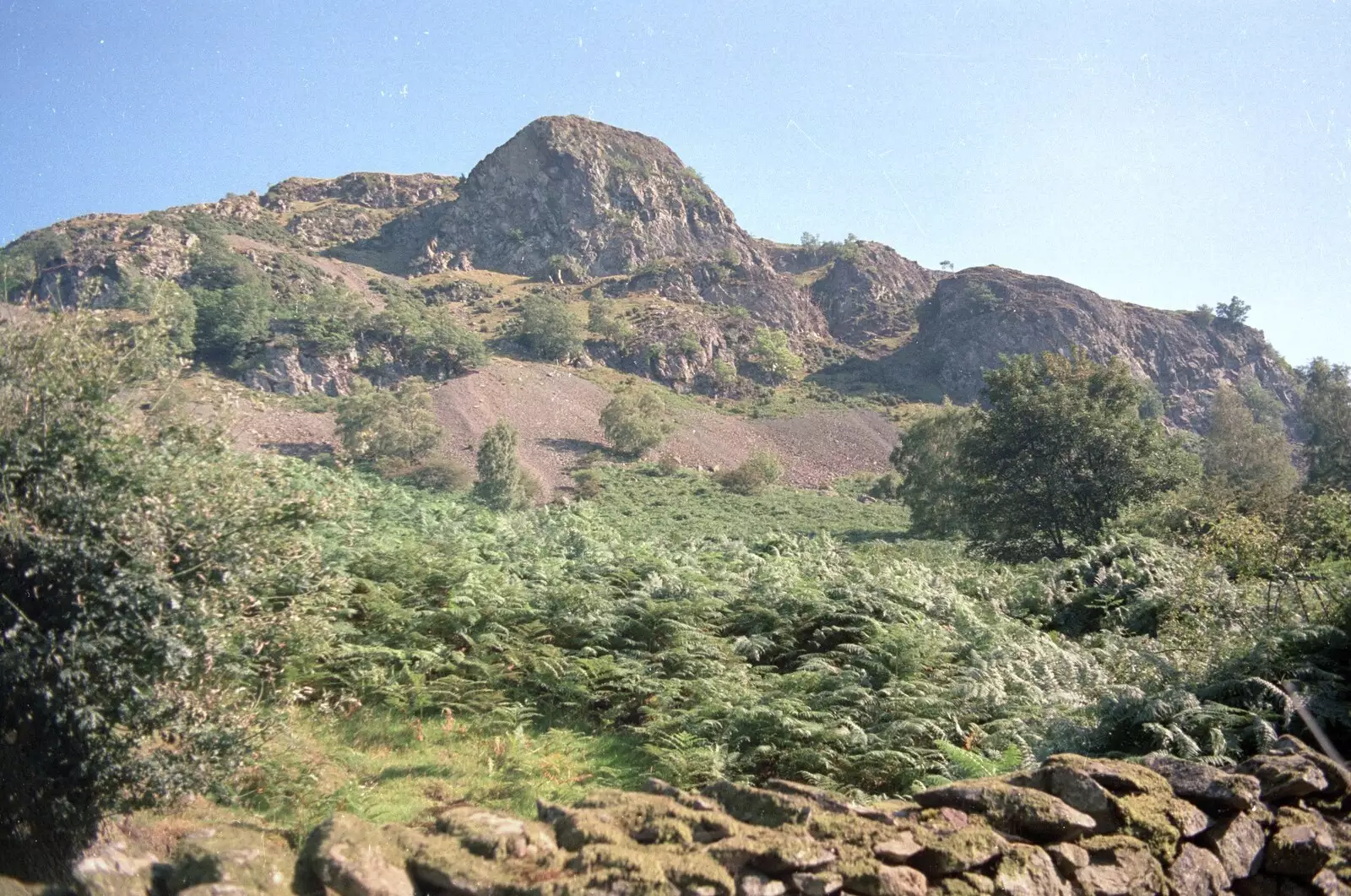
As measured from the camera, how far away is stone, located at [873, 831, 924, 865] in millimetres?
3949

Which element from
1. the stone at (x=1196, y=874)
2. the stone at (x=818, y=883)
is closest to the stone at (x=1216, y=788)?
the stone at (x=1196, y=874)

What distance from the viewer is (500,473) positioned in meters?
51.2

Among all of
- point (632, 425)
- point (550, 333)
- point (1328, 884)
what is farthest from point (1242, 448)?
point (1328, 884)

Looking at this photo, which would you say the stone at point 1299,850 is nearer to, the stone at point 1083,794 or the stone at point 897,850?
the stone at point 1083,794

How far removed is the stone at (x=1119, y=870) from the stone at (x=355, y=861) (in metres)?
3.29

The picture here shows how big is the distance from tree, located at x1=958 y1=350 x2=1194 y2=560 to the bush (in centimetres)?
3793

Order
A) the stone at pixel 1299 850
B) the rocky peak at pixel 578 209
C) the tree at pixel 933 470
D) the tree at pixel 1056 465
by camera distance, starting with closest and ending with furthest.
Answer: the stone at pixel 1299 850
the tree at pixel 1056 465
the tree at pixel 933 470
the rocky peak at pixel 578 209

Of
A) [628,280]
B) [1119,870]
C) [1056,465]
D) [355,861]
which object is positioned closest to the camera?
[355,861]

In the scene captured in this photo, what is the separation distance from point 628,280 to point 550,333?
42.4 m

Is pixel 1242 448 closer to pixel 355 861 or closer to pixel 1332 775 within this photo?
pixel 1332 775

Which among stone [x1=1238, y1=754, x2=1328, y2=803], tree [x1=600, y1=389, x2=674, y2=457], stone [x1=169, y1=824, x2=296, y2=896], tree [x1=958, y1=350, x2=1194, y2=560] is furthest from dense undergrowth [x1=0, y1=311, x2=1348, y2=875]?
tree [x1=600, y1=389, x2=674, y2=457]

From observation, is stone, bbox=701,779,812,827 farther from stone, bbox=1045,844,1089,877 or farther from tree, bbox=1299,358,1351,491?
tree, bbox=1299,358,1351,491

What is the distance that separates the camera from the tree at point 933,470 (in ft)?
144

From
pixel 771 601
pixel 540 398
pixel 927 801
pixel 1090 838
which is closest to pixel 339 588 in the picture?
pixel 771 601
